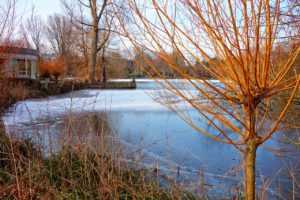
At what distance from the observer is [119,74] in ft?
109

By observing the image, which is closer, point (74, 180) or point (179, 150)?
point (74, 180)

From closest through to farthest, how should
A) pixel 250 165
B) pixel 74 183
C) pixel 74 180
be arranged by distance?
pixel 250 165, pixel 74 183, pixel 74 180

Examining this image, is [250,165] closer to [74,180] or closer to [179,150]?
[74,180]

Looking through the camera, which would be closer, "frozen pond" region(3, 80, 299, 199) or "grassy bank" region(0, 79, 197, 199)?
"grassy bank" region(0, 79, 197, 199)

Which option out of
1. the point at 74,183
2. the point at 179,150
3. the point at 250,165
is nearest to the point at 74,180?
the point at 74,183

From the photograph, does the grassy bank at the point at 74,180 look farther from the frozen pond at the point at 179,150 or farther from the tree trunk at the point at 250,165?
the tree trunk at the point at 250,165

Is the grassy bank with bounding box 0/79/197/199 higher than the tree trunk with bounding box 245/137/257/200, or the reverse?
the tree trunk with bounding box 245/137/257/200

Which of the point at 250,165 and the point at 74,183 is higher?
the point at 250,165

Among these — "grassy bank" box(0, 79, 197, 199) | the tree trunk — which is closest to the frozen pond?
"grassy bank" box(0, 79, 197, 199)

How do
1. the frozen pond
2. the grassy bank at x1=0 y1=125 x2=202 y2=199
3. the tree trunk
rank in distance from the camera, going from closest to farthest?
the tree trunk
the grassy bank at x1=0 y1=125 x2=202 y2=199
the frozen pond

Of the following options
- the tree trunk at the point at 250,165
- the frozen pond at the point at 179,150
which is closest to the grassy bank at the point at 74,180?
the frozen pond at the point at 179,150

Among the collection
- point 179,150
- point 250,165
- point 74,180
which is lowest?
point 179,150

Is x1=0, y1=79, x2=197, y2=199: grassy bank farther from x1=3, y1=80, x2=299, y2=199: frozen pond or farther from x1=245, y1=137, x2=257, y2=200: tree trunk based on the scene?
x1=245, y1=137, x2=257, y2=200: tree trunk

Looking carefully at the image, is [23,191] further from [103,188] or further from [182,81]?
[182,81]
